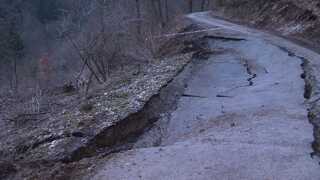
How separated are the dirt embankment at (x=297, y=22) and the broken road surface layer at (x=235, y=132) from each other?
18cm

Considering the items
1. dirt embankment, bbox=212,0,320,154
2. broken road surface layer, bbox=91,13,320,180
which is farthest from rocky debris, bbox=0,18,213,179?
dirt embankment, bbox=212,0,320,154

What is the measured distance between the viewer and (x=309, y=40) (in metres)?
16.2

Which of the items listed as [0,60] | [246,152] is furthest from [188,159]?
[0,60]

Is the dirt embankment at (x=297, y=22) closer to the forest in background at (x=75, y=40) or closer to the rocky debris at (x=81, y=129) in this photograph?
the rocky debris at (x=81, y=129)

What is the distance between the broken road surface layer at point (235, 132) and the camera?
21.2ft

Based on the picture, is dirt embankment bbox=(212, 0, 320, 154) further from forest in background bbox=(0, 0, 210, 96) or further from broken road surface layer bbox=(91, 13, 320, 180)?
forest in background bbox=(0, 0, 210, 96)

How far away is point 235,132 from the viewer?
8023mm

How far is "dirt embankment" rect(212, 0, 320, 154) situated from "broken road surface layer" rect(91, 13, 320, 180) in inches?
7.3

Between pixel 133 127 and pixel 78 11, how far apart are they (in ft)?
57.6

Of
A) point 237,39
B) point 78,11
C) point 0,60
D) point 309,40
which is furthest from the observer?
point 0,60

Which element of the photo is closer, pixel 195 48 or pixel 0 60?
pixel 195 48

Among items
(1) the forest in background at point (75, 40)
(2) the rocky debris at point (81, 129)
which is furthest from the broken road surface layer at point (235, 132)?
(1) the forest in background at point (75, 40)

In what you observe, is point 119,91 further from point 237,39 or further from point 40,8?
point 40,8

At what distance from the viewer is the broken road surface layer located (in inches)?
255
